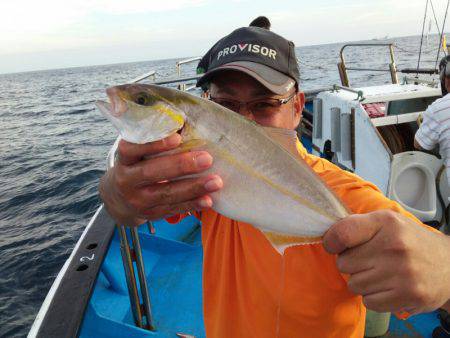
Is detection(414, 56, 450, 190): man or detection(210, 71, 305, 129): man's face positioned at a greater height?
detection(210, 71, 305, 129): man's face

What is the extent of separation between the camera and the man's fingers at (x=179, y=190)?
4.96 ft

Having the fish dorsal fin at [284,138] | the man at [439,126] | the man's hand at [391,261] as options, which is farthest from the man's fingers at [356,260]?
the man at [439,126]

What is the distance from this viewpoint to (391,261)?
4.30 ft

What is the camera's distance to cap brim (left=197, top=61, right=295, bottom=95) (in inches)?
81.5

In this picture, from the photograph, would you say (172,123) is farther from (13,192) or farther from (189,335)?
(13,192)

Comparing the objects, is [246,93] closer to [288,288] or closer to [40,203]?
[288,288]

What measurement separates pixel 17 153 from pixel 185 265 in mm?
15298

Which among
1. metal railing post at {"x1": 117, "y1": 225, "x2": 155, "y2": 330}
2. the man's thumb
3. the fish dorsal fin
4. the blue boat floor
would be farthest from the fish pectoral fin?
the blue boat floor

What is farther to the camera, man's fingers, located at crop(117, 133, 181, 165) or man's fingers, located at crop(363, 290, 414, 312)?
man's fingers, located at crop(117, 133, 181, 165)

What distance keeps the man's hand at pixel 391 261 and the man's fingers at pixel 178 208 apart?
55 centimetres

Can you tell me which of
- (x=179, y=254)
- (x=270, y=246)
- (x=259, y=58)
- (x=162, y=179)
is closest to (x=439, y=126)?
(x=259, y=58)

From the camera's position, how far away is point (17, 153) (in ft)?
54.6

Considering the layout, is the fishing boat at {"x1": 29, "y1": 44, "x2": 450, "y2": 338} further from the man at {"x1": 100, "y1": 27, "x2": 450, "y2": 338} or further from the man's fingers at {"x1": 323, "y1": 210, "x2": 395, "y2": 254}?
the man's fingers at {"x1": 323, "y1": 210, "x2": 395, "y2": 254}

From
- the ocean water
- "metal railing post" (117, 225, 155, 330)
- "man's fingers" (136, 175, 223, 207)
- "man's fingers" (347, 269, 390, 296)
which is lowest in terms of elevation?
the ocean water
